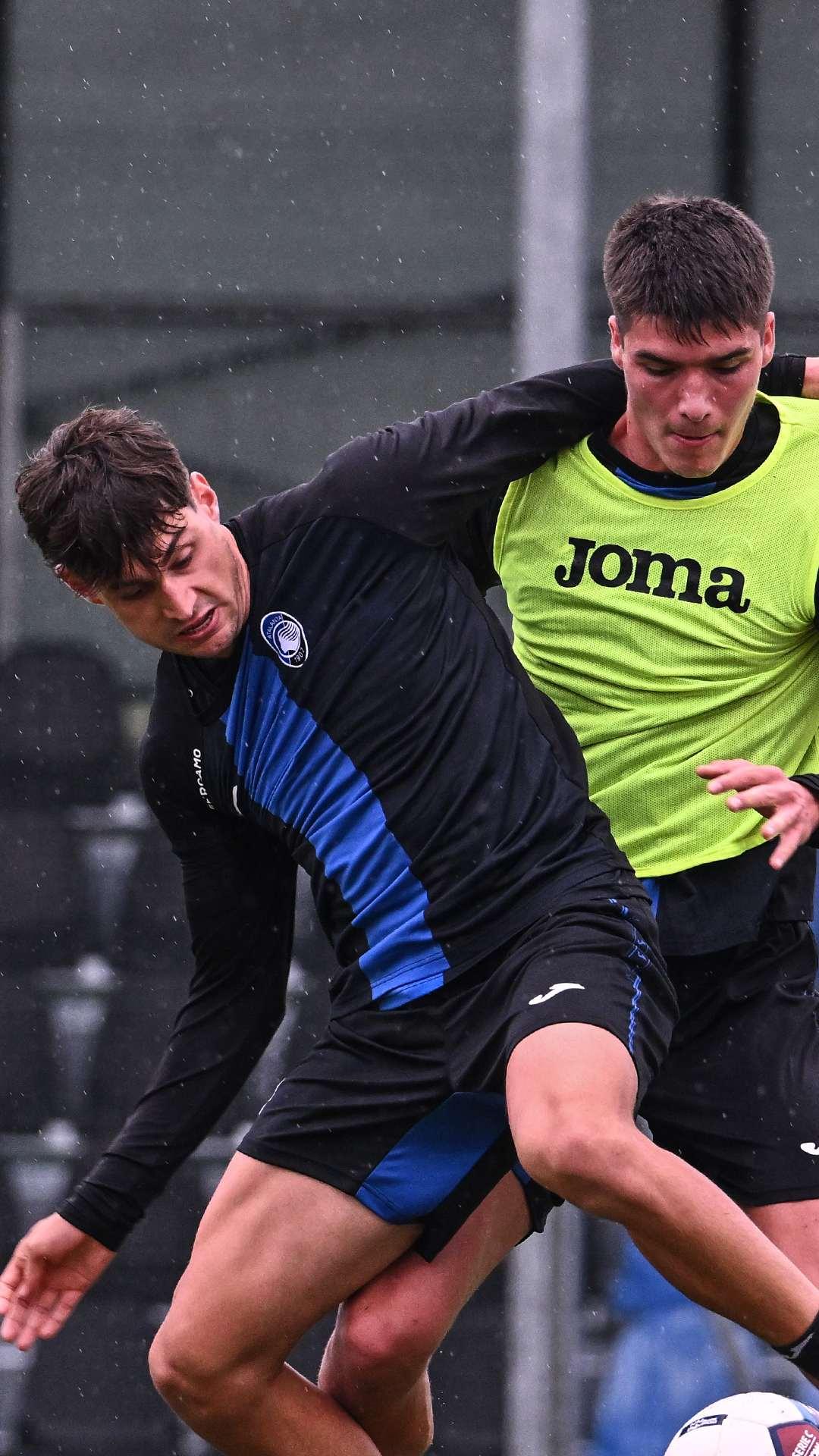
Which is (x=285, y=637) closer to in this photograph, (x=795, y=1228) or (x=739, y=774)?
(x=739, y=774)

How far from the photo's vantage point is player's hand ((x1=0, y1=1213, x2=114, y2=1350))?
3.06m

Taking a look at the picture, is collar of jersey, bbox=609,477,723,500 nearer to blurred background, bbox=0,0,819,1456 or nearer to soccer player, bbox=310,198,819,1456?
soccer player, bbox=310,198,819,1456

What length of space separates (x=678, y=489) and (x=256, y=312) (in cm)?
194

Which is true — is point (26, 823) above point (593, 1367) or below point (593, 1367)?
above

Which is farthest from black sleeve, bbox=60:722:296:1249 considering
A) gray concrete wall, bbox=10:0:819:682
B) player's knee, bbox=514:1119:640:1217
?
gray concrete wall, bbox=10:0:819:682

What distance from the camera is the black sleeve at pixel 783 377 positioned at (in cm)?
311

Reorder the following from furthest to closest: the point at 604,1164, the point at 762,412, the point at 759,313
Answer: the point at 762,412
the point at 759,313
the point at 604,1164

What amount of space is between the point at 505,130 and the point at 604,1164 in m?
3.03

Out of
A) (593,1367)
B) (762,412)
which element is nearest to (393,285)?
(762,412)

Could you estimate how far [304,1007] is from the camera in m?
4.53

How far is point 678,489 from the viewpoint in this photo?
3051 millimetres

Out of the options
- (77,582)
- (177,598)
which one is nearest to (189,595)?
(177,598)

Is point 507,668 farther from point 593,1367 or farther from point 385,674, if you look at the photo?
point 593,1367

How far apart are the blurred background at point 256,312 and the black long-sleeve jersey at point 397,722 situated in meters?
1.46
